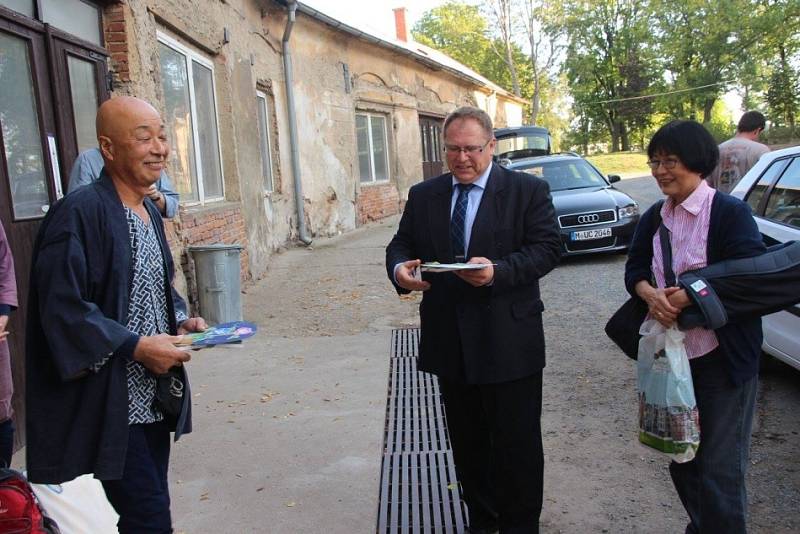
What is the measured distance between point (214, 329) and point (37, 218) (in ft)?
9.65

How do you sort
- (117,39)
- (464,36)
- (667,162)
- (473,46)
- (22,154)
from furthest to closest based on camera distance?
(464,36) → (473,46) → (117,39) → (22,154) → (667,162)

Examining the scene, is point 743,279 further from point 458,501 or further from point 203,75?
point 203,75

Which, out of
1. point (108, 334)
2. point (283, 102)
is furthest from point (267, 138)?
point (108, 334)

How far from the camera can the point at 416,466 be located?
3.94 m

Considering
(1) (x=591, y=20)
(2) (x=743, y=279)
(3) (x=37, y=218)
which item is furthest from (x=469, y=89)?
(1) (x=591, y=20)

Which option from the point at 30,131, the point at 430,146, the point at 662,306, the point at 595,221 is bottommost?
the point at 595,221

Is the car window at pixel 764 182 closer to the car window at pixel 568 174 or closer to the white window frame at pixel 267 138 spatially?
the car window at pixel 568 174

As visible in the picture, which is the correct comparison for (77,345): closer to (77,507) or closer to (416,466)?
(77,507)

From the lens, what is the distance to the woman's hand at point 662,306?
2441 millimetres

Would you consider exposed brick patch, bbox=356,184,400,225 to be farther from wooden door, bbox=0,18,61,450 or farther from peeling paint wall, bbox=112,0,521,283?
wooden door, bbox=0,18,61,450

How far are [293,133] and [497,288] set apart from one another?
10.6 meters

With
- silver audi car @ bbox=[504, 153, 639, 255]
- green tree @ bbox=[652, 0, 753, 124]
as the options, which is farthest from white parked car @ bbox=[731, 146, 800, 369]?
green tree @ bbox=[652, 0, 753, 124]

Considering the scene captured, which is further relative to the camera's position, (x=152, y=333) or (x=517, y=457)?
(x=517, y=457)

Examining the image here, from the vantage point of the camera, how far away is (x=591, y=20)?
5278 cm
